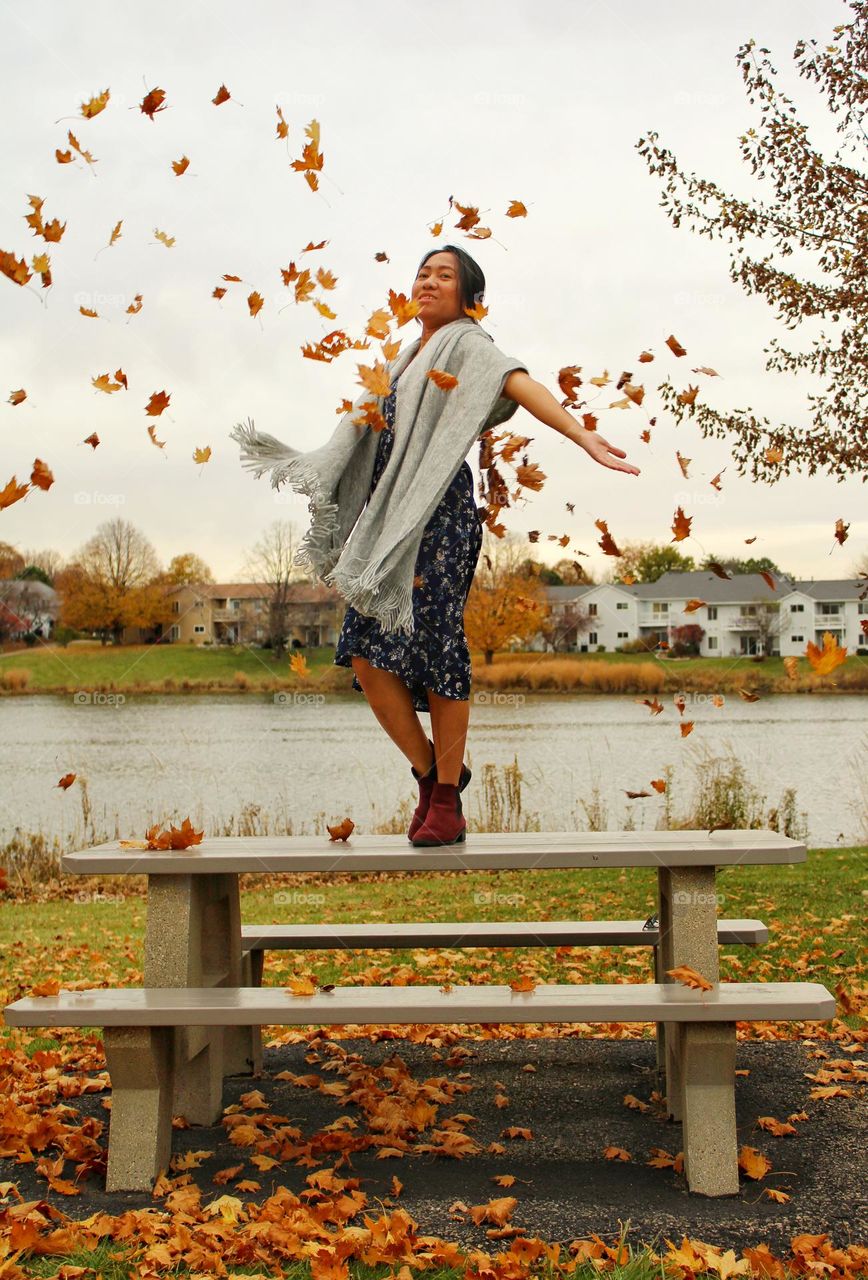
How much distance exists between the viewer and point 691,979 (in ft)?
10.6

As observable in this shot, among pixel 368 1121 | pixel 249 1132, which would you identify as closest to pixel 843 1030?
pixel 368 1121

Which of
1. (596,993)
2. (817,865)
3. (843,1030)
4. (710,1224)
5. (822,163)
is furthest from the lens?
(817,865)

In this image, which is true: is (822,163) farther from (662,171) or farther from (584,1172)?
(584,1172)

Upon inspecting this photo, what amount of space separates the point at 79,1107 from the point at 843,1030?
9.25 feet

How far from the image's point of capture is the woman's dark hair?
380 centimetres

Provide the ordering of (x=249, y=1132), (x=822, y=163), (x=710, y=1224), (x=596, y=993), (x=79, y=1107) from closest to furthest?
(x=710, y=1224)
(x=596, y=993)
(x=249, y=1132)
(x=79, y=1107)
(x=822, y=163)

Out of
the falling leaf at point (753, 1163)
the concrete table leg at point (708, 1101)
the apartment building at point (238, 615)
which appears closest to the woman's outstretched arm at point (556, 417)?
the concrete table leg at point (708, 1101)

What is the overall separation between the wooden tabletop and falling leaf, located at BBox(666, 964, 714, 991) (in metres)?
0.29

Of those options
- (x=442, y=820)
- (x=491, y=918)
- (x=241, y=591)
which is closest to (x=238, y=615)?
(x=241, y=591)

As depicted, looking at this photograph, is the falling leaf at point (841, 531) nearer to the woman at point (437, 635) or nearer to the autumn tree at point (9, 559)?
the woman at point (437, 635)

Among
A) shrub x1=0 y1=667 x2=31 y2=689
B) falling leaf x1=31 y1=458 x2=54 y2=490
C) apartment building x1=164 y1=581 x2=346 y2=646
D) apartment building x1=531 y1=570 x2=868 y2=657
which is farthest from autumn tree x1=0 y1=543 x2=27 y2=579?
apartment building x1=531 y1=570 x2=868 y2=657

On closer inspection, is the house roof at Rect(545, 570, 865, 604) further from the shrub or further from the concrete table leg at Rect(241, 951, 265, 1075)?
the concrete table leg at Rect(241, 951, 265, 1075)

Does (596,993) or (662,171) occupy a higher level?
(662,171)

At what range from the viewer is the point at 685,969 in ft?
10.7
